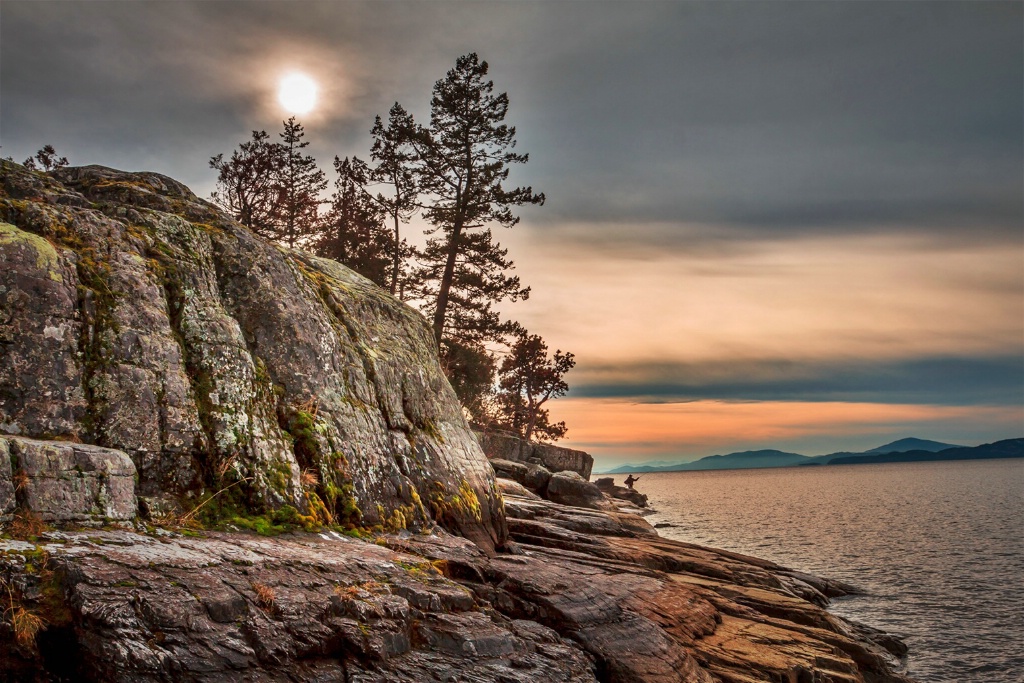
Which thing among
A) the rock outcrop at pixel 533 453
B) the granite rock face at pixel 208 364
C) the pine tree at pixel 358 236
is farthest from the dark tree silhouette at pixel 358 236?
the granite rock face at pixel 208 364

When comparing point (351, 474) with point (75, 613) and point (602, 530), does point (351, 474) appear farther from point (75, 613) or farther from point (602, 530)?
point (602, 530)

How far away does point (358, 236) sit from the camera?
152 ft

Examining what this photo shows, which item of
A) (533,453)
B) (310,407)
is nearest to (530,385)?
(533,453)

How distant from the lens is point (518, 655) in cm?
974

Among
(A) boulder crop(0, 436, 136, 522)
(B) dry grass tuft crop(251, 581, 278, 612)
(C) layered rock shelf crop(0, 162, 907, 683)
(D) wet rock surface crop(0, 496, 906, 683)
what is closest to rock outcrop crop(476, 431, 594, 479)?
(C) layered rock shelf crop(0, 162, 907, 683)

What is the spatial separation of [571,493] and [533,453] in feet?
70.3

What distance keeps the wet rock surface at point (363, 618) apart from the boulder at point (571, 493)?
903 inches

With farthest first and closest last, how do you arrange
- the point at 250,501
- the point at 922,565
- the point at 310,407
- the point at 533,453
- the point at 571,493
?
the point at 533,453
the point at 571,493
the point at 922,565
the point at 310,407
the point at 250,501

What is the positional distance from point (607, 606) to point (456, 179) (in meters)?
33.7

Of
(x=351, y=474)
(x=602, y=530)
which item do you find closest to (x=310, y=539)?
(x=351, y=474)

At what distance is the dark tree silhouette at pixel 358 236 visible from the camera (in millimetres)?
46125

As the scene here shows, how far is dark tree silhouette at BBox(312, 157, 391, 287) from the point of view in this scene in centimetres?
4612

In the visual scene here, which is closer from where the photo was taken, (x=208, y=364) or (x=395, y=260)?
(x=208, y=364)

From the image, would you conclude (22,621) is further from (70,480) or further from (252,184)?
(252,184)
